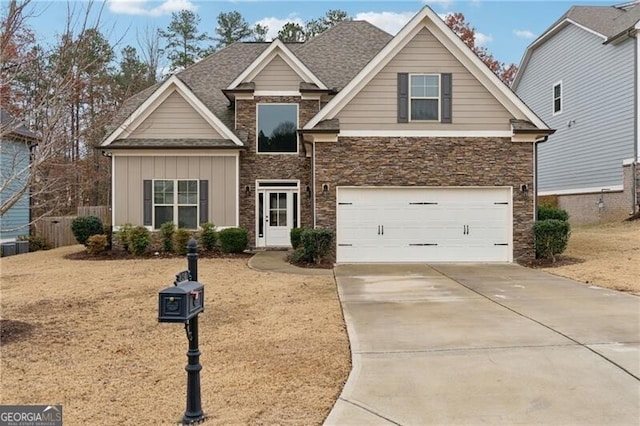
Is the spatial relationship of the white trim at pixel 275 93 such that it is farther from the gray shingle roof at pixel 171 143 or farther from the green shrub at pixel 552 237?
the green shrub at pixel 552 237

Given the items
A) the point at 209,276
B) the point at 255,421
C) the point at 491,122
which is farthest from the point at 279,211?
the point at 255,421

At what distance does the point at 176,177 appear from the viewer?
54.8ft

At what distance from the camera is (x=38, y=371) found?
5.46m

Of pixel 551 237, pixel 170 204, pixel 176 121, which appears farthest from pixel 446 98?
pixel 170 204

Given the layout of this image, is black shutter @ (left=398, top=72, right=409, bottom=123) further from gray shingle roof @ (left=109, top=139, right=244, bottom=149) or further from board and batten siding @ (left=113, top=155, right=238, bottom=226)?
board and batten siding @ (left=113, top=155, right=238, bottom=226)

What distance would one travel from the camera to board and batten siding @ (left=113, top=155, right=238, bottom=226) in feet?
54.5

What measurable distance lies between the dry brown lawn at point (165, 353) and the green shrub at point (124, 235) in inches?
204

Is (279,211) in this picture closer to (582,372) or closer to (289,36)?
(582,372)

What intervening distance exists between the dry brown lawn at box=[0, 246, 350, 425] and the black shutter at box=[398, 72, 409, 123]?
582cm

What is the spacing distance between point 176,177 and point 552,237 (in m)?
11.4

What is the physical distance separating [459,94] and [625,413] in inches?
438

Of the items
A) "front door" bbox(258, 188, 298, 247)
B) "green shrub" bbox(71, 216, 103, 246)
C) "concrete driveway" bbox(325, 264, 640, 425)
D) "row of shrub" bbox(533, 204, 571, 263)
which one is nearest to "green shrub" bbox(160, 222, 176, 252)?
"green shrub" bbox(71, 216, 103, 246)

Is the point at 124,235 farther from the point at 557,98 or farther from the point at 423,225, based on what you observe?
the point at 557,98

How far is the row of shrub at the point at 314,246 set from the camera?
13289 mm
